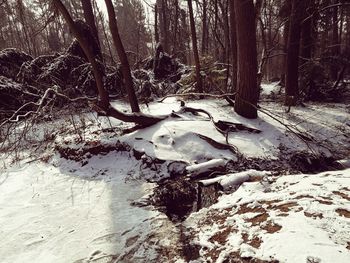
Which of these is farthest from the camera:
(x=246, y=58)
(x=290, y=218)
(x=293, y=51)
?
(x=293, y=51)

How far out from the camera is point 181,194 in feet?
17.6

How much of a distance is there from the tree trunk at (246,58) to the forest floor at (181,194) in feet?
1.28

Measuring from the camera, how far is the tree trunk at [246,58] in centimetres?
760

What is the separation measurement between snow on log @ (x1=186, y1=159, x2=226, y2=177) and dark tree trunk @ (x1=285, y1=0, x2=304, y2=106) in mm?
4843

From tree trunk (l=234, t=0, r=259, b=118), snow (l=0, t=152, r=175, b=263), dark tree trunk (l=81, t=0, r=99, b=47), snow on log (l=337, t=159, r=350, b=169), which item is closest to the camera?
snow (l=0, t=152, r=175, b=263)

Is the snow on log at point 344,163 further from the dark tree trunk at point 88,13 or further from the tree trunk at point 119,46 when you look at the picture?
the dark tree trunk at point 88,13

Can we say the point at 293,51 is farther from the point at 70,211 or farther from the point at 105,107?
the point at 70,211

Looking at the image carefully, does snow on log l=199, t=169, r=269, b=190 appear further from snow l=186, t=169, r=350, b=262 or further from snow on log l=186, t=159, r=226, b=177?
snow on log l=186, t=159, r=226, b=177

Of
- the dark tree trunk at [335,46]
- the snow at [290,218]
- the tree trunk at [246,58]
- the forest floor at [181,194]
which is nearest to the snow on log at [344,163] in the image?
the forest floor at [181,194]

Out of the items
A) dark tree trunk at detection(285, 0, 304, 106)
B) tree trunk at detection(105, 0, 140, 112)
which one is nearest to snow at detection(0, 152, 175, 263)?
tree trunk at detection(105, 0, 140, 112)

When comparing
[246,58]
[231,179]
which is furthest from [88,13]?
[231,179]

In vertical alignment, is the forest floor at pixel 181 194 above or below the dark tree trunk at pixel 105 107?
below

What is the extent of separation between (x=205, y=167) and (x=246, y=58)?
3.44 m

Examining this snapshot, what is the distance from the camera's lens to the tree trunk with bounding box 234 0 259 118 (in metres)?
7.60
